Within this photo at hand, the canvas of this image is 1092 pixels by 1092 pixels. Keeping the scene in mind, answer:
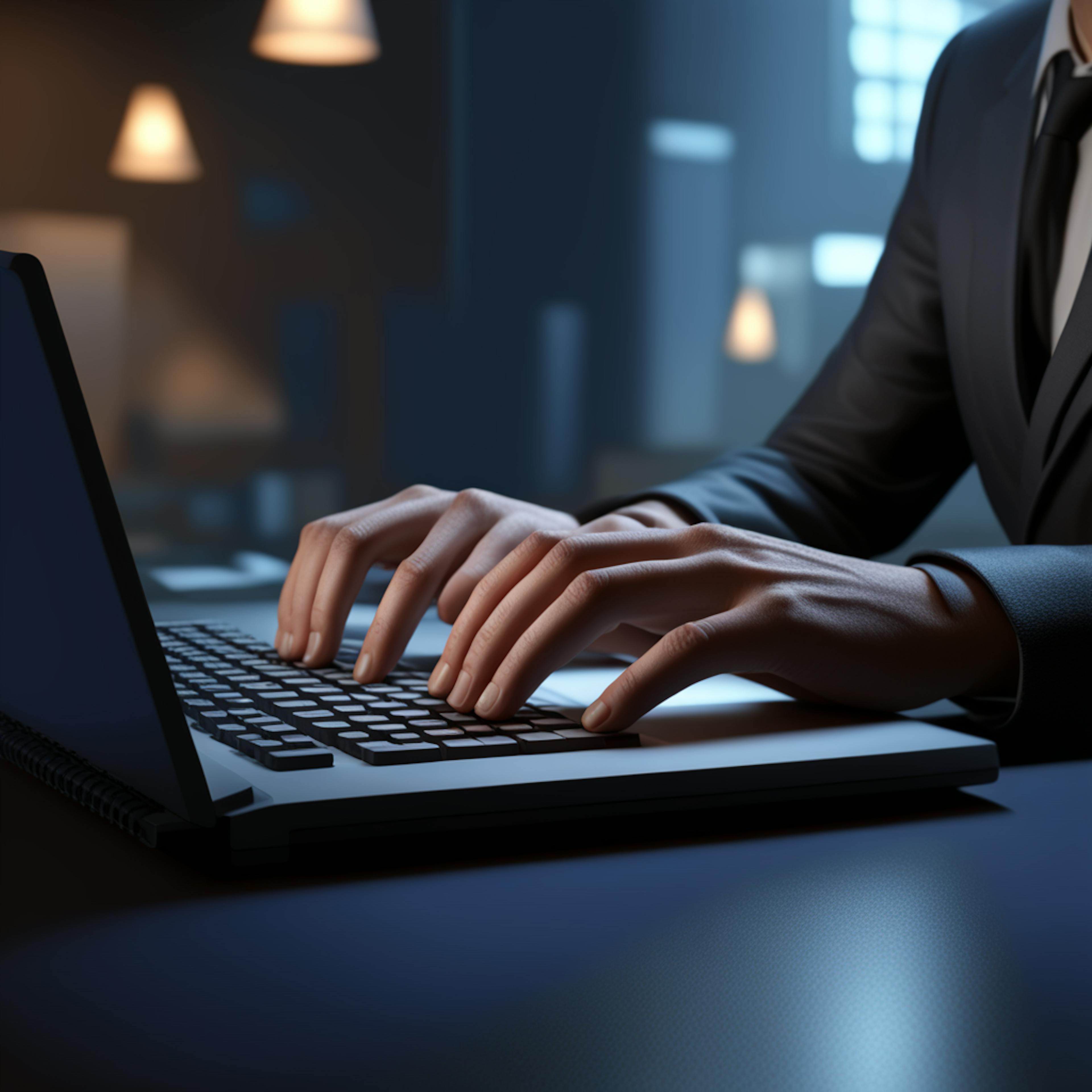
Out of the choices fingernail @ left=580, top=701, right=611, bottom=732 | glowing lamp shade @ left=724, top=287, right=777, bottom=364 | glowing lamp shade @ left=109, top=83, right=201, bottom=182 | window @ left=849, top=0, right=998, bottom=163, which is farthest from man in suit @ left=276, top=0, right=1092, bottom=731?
glowing lamp shade @ left=109, top=83, right=201, bottom=182

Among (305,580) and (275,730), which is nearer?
(275,730)

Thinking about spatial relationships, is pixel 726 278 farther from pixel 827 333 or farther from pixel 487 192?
pixel 487 192

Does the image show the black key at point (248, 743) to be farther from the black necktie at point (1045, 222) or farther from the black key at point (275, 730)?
the black necktie at point (1045, 222)

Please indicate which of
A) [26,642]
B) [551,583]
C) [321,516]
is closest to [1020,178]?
[551,583]

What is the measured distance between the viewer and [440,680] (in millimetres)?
606

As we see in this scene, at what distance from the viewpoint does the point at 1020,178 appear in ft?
3.51

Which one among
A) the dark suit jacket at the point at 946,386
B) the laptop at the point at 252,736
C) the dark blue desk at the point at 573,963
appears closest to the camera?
the dark blue desk at the point at 573,963

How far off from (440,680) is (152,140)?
959 mm

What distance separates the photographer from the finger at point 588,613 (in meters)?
0.56

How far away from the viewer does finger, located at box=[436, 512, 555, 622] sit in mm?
785

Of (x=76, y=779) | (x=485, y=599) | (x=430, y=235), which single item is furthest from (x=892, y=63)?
(x=76, y=779)

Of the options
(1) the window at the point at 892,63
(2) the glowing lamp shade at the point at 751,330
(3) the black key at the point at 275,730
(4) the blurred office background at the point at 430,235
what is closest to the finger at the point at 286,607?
(3) the black key at the point at 275,730

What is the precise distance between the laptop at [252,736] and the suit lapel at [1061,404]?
463mm

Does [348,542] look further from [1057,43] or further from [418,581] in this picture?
[1057,43]
